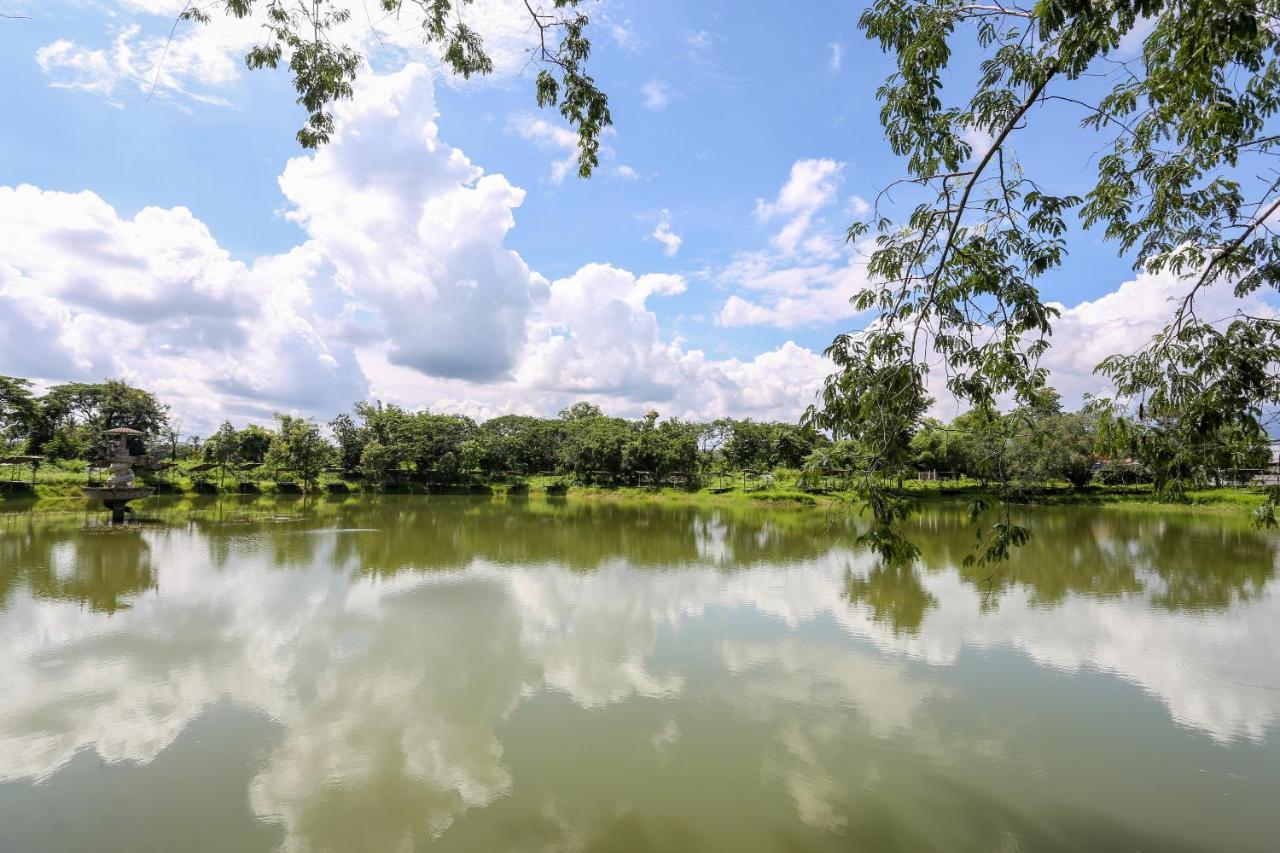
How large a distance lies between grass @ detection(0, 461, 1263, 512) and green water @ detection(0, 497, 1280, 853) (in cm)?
1983

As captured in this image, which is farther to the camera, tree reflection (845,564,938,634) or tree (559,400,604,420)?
tree (559,400,604,420)

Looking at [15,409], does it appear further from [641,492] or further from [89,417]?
[641,492]

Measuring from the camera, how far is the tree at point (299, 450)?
3894 cm

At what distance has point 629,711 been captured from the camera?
592cm

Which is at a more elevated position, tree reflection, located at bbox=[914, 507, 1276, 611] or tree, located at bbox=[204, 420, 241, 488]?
tree, located at bbox=[204, 420, 241, 488]

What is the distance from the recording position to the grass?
27631 mm

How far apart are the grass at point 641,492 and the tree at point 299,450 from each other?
121 cm

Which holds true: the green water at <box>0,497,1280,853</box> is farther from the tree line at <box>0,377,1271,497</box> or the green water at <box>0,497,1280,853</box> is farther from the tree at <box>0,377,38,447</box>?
the tree at <box>0,377,38,447</box>

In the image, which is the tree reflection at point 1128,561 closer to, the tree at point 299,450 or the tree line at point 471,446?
the tree line at point 471,446

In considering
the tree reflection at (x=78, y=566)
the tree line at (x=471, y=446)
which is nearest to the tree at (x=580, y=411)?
the tree line at (x=471, y=446)

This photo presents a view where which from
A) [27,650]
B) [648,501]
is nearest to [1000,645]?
[27,650]

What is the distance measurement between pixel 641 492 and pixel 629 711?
3584 cm

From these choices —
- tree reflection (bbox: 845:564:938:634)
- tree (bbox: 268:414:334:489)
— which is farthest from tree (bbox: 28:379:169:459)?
tree reflection (bbox: 845:564:938:634)

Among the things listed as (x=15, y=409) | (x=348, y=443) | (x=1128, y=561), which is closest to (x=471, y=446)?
(x=348, y=443)
